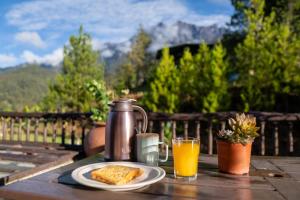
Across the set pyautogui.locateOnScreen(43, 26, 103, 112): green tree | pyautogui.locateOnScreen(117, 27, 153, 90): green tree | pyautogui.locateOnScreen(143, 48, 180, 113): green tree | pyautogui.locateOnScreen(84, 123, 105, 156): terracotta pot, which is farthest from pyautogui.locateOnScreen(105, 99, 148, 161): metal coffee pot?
pyautogui.locateOnScreen(117, 27, 153, 90): green tree

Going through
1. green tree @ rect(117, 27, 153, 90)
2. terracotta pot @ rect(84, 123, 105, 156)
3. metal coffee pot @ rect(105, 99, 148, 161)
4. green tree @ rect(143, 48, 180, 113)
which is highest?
green tree @ rect(117, 27, 153, 90)

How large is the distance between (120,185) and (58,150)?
3.02m

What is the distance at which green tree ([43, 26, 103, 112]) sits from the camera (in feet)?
40.8

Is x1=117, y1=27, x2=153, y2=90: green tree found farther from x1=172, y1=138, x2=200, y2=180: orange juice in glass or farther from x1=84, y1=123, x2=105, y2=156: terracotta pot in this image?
x1=172, y1=138, x2=200, y2=180: orange juice in glass

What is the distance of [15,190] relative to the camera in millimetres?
1191

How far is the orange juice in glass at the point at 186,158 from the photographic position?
1394 millimetres

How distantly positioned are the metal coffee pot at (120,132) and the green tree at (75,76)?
10415 mm

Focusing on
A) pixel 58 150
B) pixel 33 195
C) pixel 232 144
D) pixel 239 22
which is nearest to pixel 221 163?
pixel 232 144

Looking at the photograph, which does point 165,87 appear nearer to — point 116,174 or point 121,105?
point 121,105

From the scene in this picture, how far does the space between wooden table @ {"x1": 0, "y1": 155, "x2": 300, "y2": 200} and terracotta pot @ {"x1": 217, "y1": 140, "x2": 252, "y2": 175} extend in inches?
1.5

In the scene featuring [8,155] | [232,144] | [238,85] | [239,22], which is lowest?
[8,155]

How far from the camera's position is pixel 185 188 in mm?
1271

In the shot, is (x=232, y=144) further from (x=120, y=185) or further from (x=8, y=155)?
(x=8, y=155)

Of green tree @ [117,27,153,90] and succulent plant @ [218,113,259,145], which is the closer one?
succulent plant @ [218,113,259,145]
